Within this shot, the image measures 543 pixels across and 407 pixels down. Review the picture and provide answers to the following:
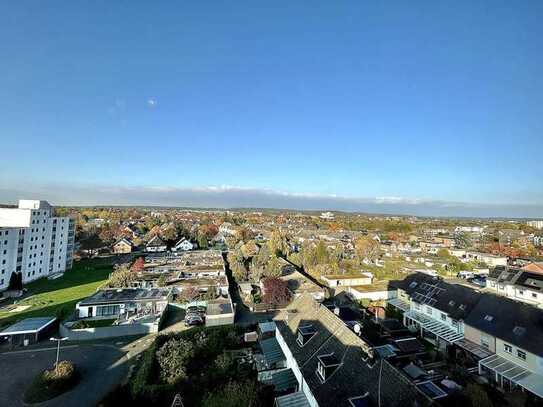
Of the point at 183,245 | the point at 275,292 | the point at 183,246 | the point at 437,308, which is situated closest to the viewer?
the point at 437,308

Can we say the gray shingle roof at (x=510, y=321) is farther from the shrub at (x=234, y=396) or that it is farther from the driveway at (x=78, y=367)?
the driveway at (x=78, y=367)

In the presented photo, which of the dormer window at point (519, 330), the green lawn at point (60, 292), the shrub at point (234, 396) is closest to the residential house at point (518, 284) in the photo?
the dormer window at point (519, 330)

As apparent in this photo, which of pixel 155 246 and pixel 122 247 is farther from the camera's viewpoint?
pixel 155 246

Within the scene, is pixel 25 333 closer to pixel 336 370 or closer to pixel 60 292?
pixel 60 292

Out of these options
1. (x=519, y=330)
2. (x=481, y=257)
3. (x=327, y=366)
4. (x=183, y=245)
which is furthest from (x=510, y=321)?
(x=183, y=245)

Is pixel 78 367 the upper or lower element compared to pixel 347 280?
lower

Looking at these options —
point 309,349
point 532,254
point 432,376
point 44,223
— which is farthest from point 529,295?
point 44,223

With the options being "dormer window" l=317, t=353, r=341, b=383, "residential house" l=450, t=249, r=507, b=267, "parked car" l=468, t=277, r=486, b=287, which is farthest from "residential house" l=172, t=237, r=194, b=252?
"residential house" l=450, t=249, r=507, b=267
